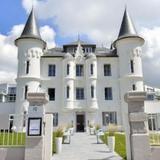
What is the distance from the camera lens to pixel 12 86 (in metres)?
68.1

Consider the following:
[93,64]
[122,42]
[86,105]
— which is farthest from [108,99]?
[122,42]

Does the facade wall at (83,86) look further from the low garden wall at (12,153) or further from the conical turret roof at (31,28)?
the low garden wall at (12,153)

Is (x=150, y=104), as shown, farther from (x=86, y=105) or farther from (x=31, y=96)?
(x=31, y=96)

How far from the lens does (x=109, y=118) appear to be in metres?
35.0

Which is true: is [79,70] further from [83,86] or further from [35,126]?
[35,126]

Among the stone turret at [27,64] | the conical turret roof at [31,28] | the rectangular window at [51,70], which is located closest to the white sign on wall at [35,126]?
the stone turret at [27,64]

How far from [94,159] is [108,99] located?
24.5 metres

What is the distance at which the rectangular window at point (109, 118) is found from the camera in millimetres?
34875

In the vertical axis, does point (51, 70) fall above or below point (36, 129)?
above

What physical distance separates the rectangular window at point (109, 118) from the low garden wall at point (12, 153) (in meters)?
26.0

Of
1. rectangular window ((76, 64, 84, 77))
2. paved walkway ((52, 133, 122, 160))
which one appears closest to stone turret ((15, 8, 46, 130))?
rectangular window ((76, 64, 84, 77))

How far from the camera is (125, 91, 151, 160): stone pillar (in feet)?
31.1

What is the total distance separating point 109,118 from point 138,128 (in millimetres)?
25626

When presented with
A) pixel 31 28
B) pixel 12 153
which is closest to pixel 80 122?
pixel 31 28
